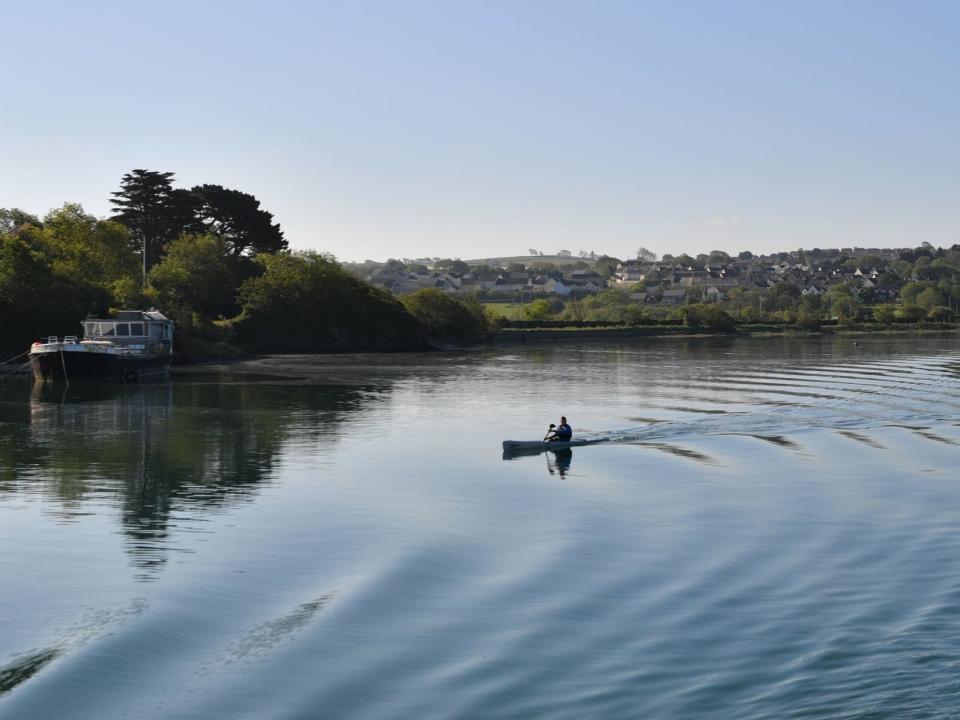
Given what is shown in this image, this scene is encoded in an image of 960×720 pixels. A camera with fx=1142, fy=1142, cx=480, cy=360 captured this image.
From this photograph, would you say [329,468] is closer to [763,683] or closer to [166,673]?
[166,673]

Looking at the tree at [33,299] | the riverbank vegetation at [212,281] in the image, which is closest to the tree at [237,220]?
→ the riverbank vegetation at [212,281]

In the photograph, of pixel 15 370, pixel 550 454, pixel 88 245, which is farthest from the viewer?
pixel 88 245

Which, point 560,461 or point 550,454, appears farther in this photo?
point 550,454

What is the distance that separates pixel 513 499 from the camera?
127 ft

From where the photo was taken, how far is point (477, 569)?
28125 millimetres

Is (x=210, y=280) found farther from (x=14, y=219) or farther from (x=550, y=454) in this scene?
(x=550, y=454)

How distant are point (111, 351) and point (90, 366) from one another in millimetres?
2097

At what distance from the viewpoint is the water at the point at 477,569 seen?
19.4 metres

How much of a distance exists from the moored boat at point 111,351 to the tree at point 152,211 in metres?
51.5

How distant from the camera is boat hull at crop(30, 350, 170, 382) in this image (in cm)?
8944

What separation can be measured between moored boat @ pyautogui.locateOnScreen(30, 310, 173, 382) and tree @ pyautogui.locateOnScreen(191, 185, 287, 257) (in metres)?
57.4

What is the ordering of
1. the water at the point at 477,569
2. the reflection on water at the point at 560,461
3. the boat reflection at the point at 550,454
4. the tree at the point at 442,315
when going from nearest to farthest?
the water at the point at 477,569, the reflection on water at the point at 560,461, the boat reflection at the point at 550,454, the tree at the point at 442,315

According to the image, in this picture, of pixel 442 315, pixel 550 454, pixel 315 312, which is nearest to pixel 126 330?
pixel 315 312

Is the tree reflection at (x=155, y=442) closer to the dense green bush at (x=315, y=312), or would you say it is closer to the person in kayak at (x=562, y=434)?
the person in kayak at (x=562, y=434)
